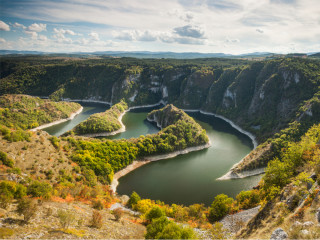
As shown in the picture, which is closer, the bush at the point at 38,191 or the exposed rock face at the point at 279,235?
the exposed rock face at the point at 279,235

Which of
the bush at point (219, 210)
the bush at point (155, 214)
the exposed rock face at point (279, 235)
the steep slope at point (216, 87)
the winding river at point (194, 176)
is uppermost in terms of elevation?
the steep slope at point (216, 87)

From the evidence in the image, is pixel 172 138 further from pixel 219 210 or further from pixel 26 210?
pixel 26 210

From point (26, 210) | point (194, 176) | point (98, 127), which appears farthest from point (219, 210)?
point (98, 127)

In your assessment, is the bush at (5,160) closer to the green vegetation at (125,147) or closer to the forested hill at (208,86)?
the green vegetation at (125,147)

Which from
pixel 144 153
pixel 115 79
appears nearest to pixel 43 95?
pixel 115 79

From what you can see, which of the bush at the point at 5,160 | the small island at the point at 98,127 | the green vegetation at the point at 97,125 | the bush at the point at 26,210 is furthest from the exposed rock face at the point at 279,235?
the green vegetation at the point at 97,125

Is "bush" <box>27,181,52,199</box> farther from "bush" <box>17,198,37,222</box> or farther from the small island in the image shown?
the small island

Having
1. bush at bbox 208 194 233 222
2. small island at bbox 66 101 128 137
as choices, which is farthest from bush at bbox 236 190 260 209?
small island at bbox 66 101 128 137
